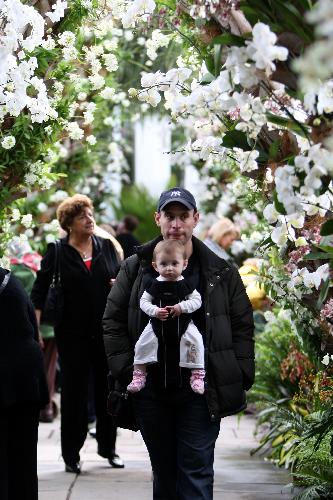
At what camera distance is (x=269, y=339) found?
869 cm

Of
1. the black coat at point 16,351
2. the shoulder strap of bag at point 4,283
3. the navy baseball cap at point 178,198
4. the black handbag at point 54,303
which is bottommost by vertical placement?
the black coat at point 16,351

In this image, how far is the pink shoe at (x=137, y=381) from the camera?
511 cm

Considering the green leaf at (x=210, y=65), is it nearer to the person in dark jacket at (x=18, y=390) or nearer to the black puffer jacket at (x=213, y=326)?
the black puffer jacket at (x=213, y=326)

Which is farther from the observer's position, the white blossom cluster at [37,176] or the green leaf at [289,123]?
the white blossom cluster at [37,176]

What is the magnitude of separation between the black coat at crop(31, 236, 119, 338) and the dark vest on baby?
91.4 inches

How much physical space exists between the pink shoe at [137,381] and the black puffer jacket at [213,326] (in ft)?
0.41

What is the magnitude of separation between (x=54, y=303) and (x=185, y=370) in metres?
2.45

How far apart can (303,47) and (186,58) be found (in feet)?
6.61

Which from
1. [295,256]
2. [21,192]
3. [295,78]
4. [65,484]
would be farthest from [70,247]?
[295,78]

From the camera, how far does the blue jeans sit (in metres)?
5.09

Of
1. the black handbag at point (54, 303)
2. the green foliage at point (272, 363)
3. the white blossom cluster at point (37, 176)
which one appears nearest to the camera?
the white blossom cluster at point (37, 176)

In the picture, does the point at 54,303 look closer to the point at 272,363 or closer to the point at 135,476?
the point at 135,476

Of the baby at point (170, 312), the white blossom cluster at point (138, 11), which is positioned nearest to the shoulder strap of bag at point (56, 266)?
the baby at point (170, 312)

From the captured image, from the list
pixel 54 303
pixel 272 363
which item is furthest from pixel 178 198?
pixel 272 363
